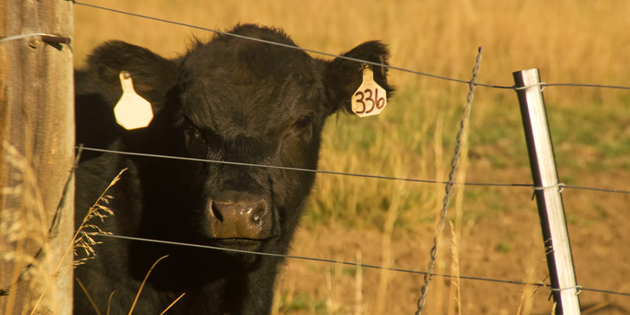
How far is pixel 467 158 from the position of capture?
257 inches

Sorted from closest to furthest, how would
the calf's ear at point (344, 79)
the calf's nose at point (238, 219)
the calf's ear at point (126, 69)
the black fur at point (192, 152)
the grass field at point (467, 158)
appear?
1. the calf's nose at point (238, 219)
2. the black fur at point (192, 152)
3. the calf's ear at point (126, 69)
4. the calf's ear at point (344, 79)
5. the grass field at point (467, 158)

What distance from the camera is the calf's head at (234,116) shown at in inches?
100

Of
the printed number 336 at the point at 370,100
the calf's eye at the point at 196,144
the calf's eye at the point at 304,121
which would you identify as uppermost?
the printed number 336 at the point at 370,100

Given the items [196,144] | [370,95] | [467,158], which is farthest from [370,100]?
[467,158]

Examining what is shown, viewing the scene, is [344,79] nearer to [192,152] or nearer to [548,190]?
[192,152]

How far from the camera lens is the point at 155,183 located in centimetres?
287

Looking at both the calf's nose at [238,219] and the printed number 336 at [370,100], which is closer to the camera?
the calf's nose at [238,219]

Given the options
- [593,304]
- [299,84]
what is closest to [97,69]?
[299,84]

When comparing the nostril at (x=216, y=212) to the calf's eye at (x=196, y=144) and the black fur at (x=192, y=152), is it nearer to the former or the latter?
the black fur at (x=192, y=152)

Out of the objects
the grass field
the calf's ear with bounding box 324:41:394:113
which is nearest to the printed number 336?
the calf's ear with bounding box 324:41:394:113

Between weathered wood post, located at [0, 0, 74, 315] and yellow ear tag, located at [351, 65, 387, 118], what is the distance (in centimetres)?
158

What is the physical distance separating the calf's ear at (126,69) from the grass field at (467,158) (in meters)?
0.54

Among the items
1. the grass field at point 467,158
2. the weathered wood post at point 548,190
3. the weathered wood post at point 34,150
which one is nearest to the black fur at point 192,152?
the grass field at point 467,158

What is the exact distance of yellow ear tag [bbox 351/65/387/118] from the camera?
2930mm
